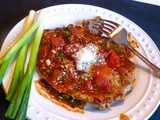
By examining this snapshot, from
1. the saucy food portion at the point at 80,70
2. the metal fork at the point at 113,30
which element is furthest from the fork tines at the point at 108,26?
the saucy food portion at the point at 80,70

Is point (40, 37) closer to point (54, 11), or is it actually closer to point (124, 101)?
point (54, 11)

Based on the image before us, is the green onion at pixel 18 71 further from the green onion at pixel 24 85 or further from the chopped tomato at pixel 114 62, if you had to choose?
the chopped tomato at pixel 114 62

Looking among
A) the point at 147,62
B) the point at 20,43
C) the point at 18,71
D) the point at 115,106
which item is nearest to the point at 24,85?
the point at 18,71

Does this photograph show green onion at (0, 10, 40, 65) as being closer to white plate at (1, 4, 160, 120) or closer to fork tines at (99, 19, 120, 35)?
white plate at (1, 4, 160, 120)

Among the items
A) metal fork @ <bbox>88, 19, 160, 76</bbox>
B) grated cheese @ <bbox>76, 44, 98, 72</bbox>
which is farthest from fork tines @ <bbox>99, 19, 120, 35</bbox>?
grated cheese @ <bbox>76, 44, 98, 72</bbox>

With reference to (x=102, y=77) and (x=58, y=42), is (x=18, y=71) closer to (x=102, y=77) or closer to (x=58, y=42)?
(x=58, y=42)

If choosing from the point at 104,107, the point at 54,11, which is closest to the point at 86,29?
the point at 54,11
